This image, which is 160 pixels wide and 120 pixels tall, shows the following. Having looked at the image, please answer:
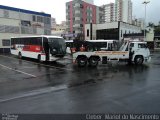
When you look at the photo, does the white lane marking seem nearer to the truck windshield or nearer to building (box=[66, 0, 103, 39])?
the truck windshield

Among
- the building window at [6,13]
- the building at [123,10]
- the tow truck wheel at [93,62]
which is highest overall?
the building at [123,10]

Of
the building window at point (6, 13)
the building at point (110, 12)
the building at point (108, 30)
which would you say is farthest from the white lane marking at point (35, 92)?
the building at point (110, 12)

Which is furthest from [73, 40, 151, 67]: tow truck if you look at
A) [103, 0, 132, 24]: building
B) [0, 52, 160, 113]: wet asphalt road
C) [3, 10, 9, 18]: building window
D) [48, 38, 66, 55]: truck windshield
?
[103, 0, 132, 24]: building

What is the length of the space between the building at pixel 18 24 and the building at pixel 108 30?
17027 millimetres

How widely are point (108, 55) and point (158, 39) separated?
5488cm

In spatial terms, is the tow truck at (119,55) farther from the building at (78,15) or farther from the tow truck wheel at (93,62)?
the building at (78,15)

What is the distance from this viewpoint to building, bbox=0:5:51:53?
145 feet

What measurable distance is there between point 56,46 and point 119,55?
711cm

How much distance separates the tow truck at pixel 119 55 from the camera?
2170cm

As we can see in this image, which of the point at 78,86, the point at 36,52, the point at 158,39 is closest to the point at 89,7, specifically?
the point at 158,39

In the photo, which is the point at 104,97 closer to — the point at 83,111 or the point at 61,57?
the point at 83,111

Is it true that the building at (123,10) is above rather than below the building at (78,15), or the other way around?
above

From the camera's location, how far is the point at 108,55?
21.6m

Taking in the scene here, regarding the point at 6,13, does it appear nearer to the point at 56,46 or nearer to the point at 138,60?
the point at 56,46
